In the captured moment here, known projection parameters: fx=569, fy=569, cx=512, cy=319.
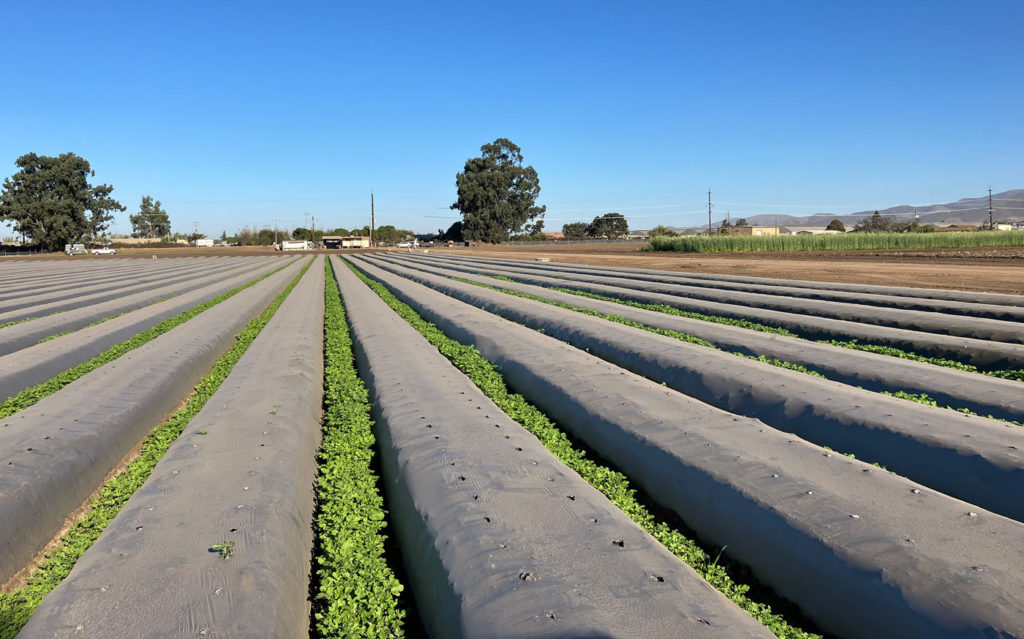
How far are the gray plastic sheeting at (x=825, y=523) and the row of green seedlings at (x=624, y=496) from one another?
0.11 meters

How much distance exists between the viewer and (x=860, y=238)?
115 feet

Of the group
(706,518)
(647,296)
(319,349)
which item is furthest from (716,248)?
(706,518)

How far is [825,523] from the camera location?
2.63 meters

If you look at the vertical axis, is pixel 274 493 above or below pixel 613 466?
above

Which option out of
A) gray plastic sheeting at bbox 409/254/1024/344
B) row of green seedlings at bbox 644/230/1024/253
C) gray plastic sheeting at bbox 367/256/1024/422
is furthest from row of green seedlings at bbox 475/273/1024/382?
row of green seedlings at bbox 644/230/1024/253

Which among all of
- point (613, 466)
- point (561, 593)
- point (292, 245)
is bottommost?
point (613, 466)

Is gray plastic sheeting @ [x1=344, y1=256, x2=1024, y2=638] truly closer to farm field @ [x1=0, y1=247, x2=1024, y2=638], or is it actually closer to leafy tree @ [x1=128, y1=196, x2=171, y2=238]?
farm field @ [x1=0, y1=247, x2=1024, y2=638]

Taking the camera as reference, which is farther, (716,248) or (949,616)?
(716,248)

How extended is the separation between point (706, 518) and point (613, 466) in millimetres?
1063

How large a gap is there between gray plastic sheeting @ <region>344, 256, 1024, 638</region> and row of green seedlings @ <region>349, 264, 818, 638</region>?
0.11 m

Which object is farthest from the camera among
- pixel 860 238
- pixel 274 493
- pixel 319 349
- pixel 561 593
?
pixel 860 238

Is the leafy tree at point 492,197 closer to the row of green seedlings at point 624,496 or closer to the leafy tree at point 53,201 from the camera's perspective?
the leafy tree at point 53,201

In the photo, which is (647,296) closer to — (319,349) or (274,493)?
(319,349)

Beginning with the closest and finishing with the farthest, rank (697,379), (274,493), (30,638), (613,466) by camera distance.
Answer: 1. (30,638)
2. (274,493)
3. (613,466)
4. (697,379)
